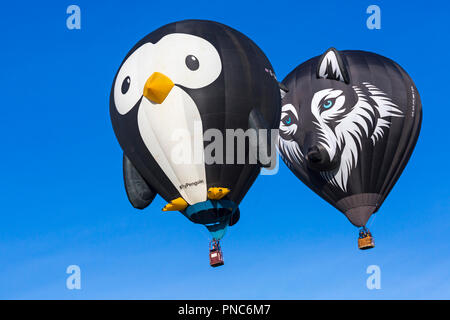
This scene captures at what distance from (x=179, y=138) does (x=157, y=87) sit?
1.11m

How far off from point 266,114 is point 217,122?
49.4 inches

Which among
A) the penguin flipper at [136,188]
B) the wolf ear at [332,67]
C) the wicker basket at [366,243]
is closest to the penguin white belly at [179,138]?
the penguin flipper at [136,188]

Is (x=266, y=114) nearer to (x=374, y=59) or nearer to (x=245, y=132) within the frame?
(x=245, y=132)

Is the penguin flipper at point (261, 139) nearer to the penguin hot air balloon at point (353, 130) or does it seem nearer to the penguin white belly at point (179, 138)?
the penguin white belly at point (179, 138)

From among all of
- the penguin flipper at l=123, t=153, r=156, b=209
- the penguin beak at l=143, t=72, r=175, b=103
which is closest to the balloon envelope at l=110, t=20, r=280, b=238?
the penguin beak at l=143, t=72, r=175, b=103

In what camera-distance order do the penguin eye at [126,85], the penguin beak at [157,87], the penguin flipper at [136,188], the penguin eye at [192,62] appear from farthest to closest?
the penguin flipper at [136,188] < the penguin eye at [126,85] < the penguin eye at [192,62] < the penguin beak at [157,87]

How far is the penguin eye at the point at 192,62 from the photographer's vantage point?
18.4m

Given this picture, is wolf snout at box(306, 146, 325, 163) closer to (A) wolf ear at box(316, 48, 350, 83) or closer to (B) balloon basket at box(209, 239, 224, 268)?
(A) wolf ear at box(316, 48, 350, 83)

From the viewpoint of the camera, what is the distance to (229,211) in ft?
61.7

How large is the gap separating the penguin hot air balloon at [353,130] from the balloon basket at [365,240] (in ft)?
0.09

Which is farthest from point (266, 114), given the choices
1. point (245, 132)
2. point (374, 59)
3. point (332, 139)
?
point (374, 59)

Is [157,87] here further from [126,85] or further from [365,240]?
[365,240]

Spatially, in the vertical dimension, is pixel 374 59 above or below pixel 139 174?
above

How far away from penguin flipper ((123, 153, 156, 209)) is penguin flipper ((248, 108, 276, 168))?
8.61ft
